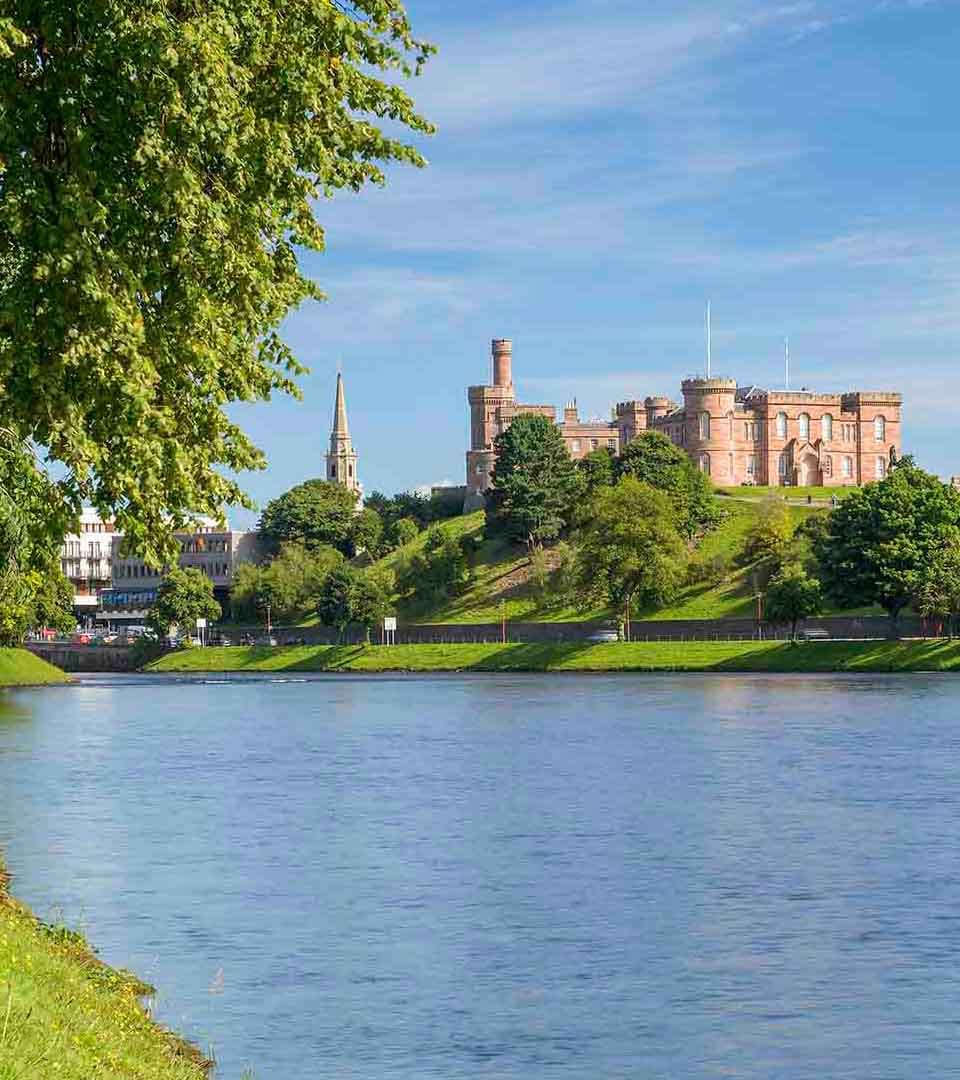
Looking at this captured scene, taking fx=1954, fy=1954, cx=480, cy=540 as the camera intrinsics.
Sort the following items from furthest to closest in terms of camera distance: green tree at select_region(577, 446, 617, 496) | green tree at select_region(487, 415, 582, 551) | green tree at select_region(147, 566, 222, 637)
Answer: green tree at select_region(577, 446, 617, 496)
green tree at select_region(487, 415, 582, 551)
green tree at select_region(147, 566, 222, 637)

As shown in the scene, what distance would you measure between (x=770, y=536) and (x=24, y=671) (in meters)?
63.4

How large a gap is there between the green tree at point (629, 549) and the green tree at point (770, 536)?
1707 centimetres

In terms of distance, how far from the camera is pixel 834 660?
129125 mm

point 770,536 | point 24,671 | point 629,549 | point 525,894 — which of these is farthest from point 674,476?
point 525,894

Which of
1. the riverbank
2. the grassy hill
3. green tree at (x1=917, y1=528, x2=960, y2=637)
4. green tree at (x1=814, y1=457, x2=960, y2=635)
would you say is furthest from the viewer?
the grassy hill

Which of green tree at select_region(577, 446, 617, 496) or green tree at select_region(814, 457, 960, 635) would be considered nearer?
green tree at select_region(814, 457, 960, 635)

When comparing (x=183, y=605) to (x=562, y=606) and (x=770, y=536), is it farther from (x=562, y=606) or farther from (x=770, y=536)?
(x=770, y=536)

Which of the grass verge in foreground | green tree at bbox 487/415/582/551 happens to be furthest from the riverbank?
green tree at bbox 487/415/582/551

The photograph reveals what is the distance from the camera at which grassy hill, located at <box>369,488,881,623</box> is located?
159m

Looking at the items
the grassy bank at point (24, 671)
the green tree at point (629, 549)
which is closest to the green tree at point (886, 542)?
the green tree at point (629, 549)

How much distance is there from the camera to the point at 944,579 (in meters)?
126

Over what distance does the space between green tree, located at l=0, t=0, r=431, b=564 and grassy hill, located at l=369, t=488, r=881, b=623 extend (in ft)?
424

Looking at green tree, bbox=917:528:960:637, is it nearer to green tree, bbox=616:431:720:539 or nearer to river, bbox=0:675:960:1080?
green tree, bbox=616:431:720:539

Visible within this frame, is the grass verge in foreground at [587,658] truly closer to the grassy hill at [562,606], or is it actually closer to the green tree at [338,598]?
the green tree at [338,598]
